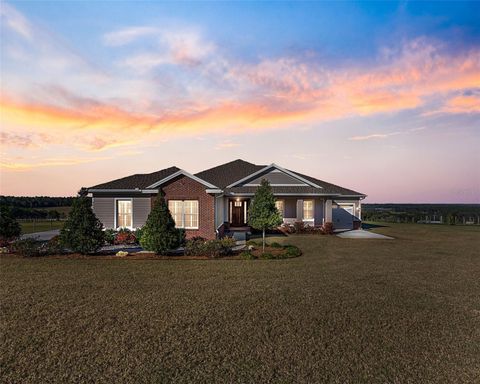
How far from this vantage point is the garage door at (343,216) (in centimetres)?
3005

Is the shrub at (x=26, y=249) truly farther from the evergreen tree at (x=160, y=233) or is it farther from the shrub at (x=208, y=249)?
the shrub at (x=208, y=249)

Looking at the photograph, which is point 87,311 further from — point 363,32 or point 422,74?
point 422,74

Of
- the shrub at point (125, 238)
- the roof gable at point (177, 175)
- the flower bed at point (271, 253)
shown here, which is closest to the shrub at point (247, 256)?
the flower bed at point (271, 253)

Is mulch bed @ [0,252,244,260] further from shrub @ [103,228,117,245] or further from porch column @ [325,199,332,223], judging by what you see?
porch column @ [325,199,332,223]

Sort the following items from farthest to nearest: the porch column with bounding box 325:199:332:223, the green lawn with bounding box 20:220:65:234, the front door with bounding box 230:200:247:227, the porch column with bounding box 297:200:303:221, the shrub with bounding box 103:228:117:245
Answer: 1. the green lawn with bounding box 20:220:65:234
2. the front door with bounding box 230:200:247:227
3. the porch column with bounding box 325:199:332:223
4. the porch column with bounding box 297:200:303:221
5. the shrub with bounding box 103:228:117:245

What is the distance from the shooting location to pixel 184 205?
64.0 feet

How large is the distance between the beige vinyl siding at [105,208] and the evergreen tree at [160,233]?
266 inches

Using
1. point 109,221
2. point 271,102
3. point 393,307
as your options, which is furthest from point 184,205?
point 393,307

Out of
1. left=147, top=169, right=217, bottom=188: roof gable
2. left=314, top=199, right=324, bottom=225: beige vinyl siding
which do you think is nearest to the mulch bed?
left=147, top=169, right=217, bottom=188: roof gable

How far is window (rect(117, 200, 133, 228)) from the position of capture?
20.6m

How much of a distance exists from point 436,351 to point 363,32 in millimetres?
17048

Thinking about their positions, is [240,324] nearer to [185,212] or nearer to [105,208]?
[185,212]

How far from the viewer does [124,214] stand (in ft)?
67.8

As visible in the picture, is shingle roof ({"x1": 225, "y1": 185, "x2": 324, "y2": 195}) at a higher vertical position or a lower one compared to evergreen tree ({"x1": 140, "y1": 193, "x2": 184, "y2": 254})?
higher
